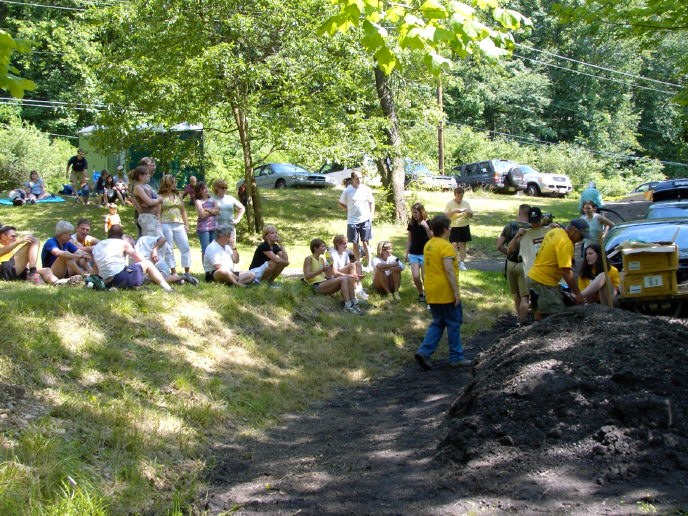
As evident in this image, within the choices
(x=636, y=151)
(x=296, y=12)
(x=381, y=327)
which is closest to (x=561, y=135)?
(x=636, y=151)

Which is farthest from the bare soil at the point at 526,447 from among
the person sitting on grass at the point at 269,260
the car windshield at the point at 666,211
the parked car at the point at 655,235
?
the car windshield at the point at 666,211

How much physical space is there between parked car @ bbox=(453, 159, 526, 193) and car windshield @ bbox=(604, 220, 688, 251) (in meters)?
24.9

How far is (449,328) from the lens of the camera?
1026 centimetres

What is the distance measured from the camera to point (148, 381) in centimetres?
781

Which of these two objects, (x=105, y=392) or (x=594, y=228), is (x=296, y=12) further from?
(x=105, y=392)

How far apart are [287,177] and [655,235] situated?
23.9 m

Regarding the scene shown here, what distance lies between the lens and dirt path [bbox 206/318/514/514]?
5.51m

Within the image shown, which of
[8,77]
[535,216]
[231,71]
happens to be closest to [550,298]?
[535,216]

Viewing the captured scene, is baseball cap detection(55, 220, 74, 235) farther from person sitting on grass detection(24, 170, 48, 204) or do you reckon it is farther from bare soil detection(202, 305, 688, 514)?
person sitting on grass detection(24, 170, 48, 204)

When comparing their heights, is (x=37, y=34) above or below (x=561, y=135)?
above

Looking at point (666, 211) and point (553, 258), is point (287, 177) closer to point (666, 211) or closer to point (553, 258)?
point (666, 211)

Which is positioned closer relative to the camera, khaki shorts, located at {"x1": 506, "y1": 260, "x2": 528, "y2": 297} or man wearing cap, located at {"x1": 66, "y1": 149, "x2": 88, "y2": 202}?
khaki shorts, located at {"x1": 506, "y1": 260, "x2": 528, "y2": 297}

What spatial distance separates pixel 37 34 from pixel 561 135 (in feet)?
124

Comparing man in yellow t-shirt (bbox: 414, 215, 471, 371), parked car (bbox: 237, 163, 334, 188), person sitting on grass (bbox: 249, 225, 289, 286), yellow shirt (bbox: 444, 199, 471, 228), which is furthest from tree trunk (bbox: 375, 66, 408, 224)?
man in yellow t-shirt (bbox: 414, 215, 471, 371)
